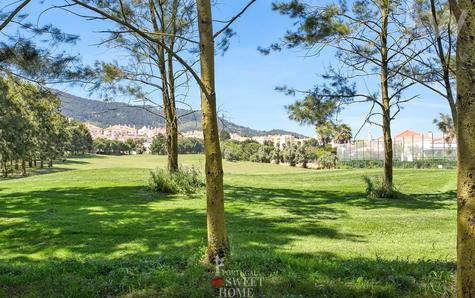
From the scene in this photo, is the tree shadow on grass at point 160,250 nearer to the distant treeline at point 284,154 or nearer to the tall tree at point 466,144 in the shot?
the tall tree at point 466,144

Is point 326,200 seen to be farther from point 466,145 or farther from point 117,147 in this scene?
point 117,147

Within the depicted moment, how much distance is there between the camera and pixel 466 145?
7.10 ft

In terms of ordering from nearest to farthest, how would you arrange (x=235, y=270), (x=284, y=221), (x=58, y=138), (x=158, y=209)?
(x=235, y=270) → (x=284, y=221) → (x=158, y=209) → (x=58, y=138)

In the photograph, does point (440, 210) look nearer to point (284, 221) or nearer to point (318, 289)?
point (284, 221)

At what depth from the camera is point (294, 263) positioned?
12.6 ft

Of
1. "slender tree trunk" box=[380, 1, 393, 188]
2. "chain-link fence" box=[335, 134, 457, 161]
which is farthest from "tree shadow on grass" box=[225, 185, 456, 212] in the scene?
"chain-link fence" box=[335, 134, 457, 161]

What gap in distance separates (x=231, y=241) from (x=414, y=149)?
31.9 meters

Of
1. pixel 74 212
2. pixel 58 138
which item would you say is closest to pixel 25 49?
pixel 74 212

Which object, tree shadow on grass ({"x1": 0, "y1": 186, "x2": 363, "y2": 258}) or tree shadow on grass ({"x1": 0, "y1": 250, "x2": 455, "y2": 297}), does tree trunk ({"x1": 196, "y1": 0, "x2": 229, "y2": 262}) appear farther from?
tree shadow on grass ({"x1": 0, "y1": 186, "x2": 363, "y2": 258})

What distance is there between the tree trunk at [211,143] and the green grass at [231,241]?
9.7 inches

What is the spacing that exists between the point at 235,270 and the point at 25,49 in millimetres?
5212

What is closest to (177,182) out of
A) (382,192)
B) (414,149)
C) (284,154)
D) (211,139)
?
Result: (382,192)

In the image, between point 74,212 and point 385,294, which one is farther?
point 74,212

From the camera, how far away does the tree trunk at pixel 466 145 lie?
2.13 m
